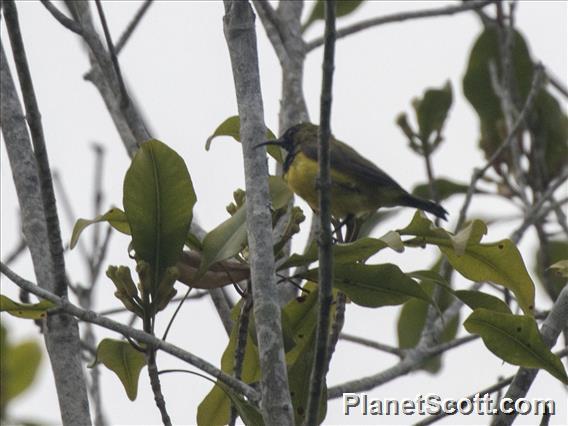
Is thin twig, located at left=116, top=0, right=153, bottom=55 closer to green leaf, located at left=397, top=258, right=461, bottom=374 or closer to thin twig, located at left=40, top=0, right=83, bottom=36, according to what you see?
thin twig, located at left=40, top=0, right=83, bottom=36

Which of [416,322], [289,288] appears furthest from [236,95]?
[416,322]

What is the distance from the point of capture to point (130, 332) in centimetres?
307

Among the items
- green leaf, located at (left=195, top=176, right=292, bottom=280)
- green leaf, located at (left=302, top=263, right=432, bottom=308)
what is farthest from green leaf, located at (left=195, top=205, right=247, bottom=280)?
green leaf, located at (left=302, top=263, right=432, bottom=308)

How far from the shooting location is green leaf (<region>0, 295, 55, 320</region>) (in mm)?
3295

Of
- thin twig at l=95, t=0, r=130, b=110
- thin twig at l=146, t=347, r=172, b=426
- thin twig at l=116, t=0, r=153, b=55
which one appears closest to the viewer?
thin twig at l=146, t=347, r=172, b=426

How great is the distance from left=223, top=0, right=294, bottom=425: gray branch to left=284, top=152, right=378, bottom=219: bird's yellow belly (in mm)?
1785

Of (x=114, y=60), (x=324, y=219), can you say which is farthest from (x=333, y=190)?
(x=324, y=219)

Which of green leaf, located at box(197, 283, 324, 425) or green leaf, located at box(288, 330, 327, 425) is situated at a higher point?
green leaf, located at box(197, 283, 324, 425)

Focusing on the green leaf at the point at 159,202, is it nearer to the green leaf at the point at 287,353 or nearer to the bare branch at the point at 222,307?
the green leaf at the point at 287,353

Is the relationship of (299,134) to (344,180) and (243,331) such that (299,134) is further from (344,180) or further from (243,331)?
(243,331)

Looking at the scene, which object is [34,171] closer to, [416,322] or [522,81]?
[416,322]

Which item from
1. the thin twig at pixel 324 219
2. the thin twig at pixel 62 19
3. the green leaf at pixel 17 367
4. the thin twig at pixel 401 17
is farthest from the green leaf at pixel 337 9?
the green leaf at pixel 17 367

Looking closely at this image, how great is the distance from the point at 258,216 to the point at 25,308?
708mm

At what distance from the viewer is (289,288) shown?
15.4ft
